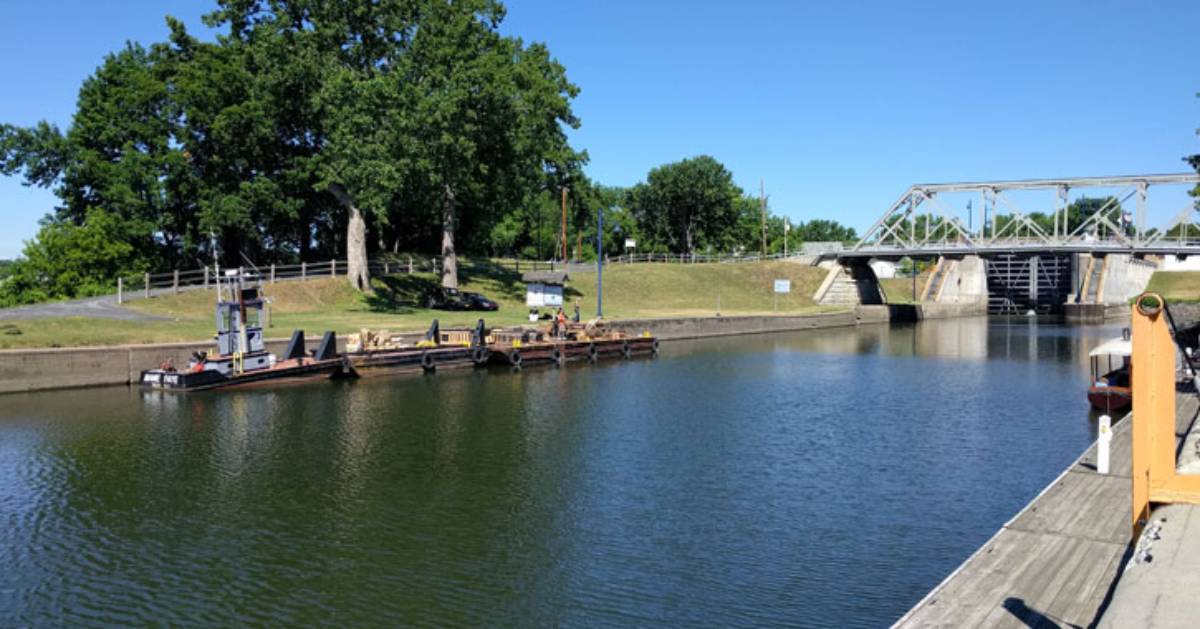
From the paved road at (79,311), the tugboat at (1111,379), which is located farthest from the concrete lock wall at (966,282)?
the paved road at (79,311)

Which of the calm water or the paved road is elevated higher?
the paved road

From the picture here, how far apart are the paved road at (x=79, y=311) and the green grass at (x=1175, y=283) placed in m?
124

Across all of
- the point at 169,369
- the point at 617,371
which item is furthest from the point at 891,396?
the point at 169,369

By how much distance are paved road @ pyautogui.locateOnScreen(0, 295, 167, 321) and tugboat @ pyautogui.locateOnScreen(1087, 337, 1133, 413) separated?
4588 centimetres

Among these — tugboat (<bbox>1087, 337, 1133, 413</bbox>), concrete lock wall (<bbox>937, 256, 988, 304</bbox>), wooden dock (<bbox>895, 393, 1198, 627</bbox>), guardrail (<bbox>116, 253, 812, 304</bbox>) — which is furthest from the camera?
concrete lock wall (<bbox>937, 256, 988, 304</bbox>)

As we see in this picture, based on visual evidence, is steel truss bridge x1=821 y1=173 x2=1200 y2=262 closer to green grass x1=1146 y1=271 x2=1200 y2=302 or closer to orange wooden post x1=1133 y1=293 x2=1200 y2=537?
green grass x1=1146 y1=271 x2=1200 y2=302

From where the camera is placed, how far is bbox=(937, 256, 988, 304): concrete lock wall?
118 m

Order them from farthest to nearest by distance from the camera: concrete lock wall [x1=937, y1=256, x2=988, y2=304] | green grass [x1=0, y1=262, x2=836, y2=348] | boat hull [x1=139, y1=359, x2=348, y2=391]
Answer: concrete lock wall [x1=937, y1=256, x2=988, y2=304], green grass [x1=0, y1=262, x2=836, y2=348], boat hull [x1=139, y1=359, x2=348, y2=391]

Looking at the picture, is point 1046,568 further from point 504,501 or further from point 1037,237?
point 1037,237

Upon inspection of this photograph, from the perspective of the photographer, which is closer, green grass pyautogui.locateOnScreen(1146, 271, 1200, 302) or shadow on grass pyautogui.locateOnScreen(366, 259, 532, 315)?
shadow on grass pyautogui.locateOnScreen(366, 259, 532, 315)

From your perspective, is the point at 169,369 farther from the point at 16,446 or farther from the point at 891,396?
the point at 891,396

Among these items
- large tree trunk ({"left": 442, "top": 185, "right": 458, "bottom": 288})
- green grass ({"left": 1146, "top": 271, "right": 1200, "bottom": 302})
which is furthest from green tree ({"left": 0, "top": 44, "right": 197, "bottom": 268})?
green grass ({"left": 1146, "top": 271, "right": 1200, "bottom": 302})

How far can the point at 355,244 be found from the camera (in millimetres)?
66625

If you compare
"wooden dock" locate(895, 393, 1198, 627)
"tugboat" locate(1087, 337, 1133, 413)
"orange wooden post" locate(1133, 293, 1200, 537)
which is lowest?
"wooden dock" locate(895, 393, 1198, 627)
